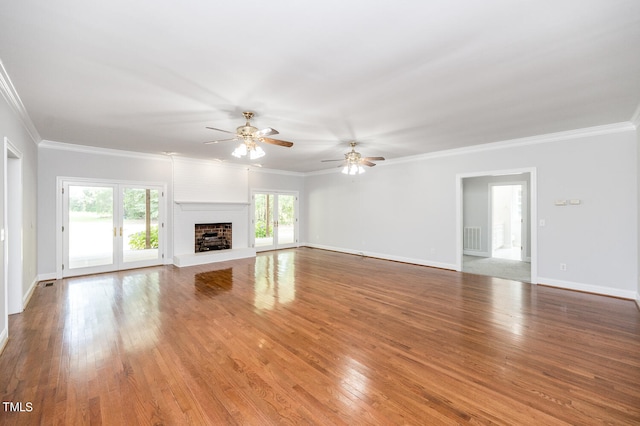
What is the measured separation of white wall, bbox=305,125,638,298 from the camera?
4.32 metres

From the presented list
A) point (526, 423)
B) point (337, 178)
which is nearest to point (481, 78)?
point (526, 423)

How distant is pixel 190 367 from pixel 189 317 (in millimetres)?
1244

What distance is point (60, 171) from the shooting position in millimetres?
5480

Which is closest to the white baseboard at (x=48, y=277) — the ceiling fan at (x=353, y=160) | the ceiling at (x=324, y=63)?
the ceiling at (x=324, y=63)

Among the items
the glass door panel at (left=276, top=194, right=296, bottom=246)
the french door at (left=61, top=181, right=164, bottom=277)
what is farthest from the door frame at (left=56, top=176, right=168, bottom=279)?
the glass door panel at (left=276, top=194, right=296, bottom=246)

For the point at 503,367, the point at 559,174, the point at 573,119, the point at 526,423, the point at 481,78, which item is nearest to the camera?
the point at 526,423

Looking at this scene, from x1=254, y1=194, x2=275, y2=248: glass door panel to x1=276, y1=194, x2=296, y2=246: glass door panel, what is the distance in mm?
283

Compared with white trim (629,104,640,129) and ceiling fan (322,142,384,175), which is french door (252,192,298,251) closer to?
ceiling fan (322,142,384,175)

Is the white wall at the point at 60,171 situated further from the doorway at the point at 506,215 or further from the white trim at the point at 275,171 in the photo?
the doorway at the point at 506,215

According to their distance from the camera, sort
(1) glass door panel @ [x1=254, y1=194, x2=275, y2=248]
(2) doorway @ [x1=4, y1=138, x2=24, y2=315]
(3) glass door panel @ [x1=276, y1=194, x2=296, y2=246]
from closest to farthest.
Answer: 1. (2) doorway @ [x1=4, y1=138, x2=24, y2=315]
2. (1) glass door panel @ [x1=254, y1=194, x2=275, y2=248]
3. (3) glass door panel @ [x1=276, y1=194, x2=296, y2=246]

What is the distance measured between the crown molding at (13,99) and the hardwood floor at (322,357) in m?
2.62

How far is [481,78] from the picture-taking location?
108 inches

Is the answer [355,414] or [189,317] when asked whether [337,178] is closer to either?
[189,317]

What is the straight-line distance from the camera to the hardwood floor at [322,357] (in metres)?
1.93
